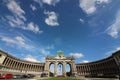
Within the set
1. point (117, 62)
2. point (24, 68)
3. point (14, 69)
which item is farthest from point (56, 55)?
point (117, 62)

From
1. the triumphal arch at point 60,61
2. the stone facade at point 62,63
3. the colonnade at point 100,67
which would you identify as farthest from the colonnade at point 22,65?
the colonnade at point 100,67

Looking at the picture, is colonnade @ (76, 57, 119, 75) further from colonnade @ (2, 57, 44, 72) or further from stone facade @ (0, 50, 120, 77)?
colonnade @ (2, 57, 44, 72)

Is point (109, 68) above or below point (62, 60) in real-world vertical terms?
below

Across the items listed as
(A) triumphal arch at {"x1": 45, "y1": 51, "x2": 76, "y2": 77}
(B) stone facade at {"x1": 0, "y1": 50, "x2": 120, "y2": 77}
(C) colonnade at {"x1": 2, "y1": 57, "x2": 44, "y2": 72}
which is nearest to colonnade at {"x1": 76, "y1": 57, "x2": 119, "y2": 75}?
(B) stone facade at {"x1": 0, "y1": 50, "x2": 120, "y2": 77}

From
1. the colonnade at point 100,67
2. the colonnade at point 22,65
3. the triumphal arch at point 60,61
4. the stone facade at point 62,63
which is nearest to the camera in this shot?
the stone facade at point 62,63

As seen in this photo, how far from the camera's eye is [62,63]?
118375 mm

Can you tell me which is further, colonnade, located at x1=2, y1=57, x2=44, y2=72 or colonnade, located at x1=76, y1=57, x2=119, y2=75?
colonnade, located at x1=2, y1=57, x2=44, y2=72

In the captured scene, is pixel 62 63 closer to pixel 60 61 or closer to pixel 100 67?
pixel 60 61

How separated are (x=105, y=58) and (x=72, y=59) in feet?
108

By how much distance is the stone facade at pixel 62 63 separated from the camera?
284ft

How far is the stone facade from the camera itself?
3404 inches

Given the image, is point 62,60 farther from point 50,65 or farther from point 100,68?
point 100,68

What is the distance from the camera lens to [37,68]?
12700 centimetres

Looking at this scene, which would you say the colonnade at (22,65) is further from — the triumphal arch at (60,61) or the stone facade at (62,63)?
the triumphal arch at (60,61)
